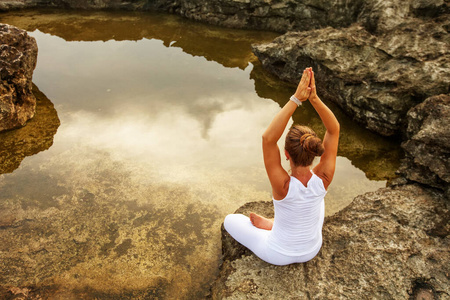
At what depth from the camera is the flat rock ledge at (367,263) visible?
2221 millimetres

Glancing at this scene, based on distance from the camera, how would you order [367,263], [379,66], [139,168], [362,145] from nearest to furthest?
[367,263], [139,168], [362,145], [379,66]

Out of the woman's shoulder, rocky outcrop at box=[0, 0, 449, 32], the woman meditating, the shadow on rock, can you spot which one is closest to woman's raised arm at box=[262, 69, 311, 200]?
the woman meditating

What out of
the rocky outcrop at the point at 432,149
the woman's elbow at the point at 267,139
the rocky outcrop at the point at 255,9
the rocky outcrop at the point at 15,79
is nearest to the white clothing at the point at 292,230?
the woman's elbow at the point at 267,139

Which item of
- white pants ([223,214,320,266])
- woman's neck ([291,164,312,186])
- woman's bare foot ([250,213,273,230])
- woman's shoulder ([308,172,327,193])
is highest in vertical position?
woman's neck ([291,164,312,186])

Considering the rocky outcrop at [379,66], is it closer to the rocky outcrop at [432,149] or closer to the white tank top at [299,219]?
the rocky outcrop at [432,149]

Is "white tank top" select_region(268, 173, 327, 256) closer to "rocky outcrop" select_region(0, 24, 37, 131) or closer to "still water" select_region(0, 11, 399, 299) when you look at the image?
"still water" select_region(0, 11, 399, 299)

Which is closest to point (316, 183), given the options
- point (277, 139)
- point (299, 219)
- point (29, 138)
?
point (299, 219)

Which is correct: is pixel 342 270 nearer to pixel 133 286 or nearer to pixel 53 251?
pixel 133 286

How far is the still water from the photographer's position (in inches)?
110

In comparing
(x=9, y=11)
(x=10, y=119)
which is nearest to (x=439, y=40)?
(x=10, y=119)

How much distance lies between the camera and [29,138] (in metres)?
4.23

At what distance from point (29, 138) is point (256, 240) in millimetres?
3222

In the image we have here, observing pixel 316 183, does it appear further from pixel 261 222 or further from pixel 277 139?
pixel 261 222

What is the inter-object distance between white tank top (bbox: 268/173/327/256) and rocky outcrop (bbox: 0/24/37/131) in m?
3.62
